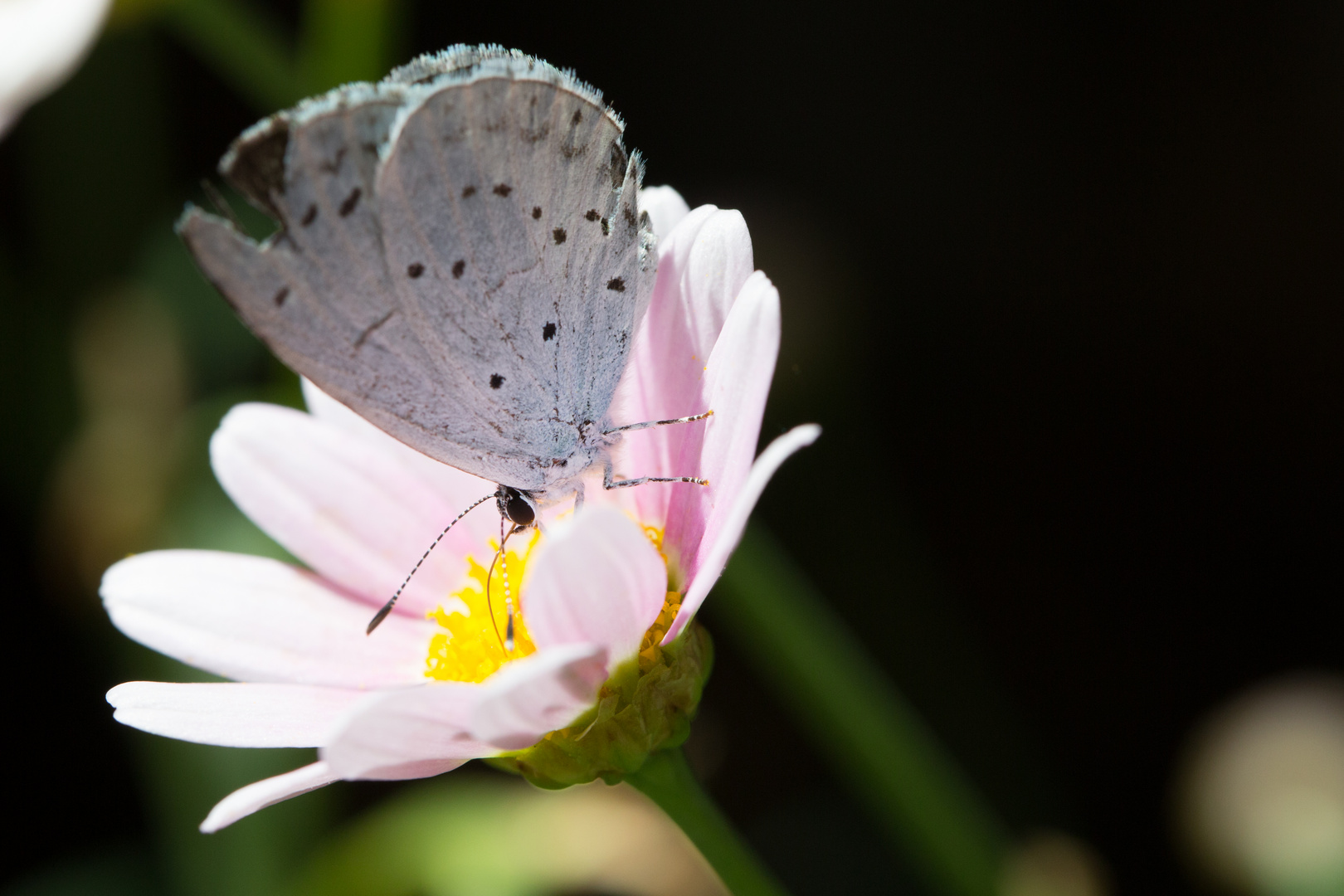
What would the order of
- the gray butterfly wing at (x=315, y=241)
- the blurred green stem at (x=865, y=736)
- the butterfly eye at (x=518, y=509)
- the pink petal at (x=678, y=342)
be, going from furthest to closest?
1. the blurred green stem at (x=865, y=736)
2. the butterfly eye at (x=518, y=509)
3. the pink petal at (x=678, y=342)
4. the gray butterfly wing at (x=315, y=241)

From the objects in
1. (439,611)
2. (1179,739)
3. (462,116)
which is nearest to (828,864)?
(1179,739)

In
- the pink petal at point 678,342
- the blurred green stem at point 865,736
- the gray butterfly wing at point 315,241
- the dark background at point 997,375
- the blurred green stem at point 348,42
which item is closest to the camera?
the gray butterfly wing at point 315,241

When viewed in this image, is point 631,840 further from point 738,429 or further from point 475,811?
point 738,429

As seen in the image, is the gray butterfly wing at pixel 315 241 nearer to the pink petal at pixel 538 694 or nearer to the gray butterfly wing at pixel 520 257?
the gray butterfly wing at pixel 520 257

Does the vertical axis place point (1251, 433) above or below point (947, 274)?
below

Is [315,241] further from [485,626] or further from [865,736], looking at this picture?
[865,736]

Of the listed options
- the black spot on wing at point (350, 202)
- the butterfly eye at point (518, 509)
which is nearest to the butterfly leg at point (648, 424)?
the butterfly eye at point (518, 509)
